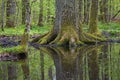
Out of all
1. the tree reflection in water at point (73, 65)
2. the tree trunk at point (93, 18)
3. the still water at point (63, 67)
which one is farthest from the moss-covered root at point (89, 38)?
the still water at point (63, 67)

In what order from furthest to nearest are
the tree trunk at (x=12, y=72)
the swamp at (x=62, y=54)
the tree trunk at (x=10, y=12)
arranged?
1. the tree trunk at (x=10, y=12)
2. the swamp at (x=62, y=54)
3. the tree trunk at (x=12, y=72)

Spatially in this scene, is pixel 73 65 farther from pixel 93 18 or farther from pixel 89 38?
pixel 93 18

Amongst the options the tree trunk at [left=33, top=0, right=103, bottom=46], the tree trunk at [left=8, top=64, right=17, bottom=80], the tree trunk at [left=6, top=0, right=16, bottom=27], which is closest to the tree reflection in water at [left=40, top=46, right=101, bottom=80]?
the tree trunk at [left=8, top=64, right=17, bottom=80]

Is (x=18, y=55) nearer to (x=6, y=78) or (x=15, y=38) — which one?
(x=6, y=78)

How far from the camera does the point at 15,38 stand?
2669 centimetres

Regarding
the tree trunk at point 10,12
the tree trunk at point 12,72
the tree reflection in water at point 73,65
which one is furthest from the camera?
the tree trunk at point 10,12

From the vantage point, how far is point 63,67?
13.6 metres

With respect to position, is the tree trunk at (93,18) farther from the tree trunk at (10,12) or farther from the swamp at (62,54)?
the tree trunk at (10,12)

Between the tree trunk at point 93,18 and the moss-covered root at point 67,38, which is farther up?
the tree trunk at point 93,18

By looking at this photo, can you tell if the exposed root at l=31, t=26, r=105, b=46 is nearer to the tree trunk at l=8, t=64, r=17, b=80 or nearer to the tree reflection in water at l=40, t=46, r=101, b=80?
the tree reflection in water at l=40, t=46, r=101, b=80

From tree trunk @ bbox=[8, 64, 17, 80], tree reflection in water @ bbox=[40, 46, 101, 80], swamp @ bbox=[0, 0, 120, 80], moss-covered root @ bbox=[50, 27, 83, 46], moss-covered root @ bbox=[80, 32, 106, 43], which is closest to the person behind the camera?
tree reflection in water @ bbox=[40, 46, 101, 80]

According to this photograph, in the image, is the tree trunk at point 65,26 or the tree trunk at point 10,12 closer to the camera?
the tree trunk at point 65,26

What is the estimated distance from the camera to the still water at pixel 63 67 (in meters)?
11.7

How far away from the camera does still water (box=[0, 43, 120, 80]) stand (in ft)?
38.5
